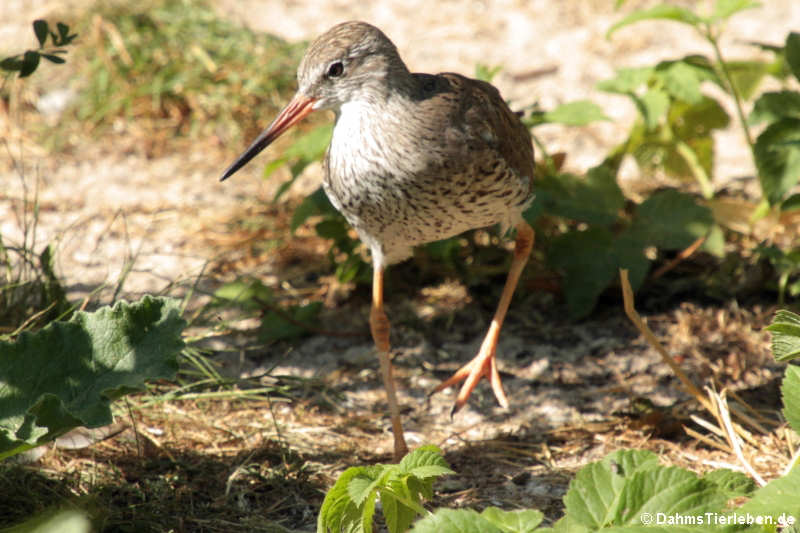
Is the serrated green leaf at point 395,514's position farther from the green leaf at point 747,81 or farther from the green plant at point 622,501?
the green leaf at point 747,81

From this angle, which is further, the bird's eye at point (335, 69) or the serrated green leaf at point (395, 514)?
the bird's eye at point (335, 69)

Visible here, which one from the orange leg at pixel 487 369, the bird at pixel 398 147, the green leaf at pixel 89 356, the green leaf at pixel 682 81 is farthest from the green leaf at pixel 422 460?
the green leaf at pixel 682 81

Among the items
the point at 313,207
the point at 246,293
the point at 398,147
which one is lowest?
the point at 246,293

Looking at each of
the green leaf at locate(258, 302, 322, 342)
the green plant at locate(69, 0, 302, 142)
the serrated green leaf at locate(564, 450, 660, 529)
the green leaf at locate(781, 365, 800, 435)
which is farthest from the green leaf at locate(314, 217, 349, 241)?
the green leaf at locate(781, 365, 800, 435)

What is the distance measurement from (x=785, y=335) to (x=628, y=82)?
1851mm

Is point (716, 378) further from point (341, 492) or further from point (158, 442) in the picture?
point (158, 442)

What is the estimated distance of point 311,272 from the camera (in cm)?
465

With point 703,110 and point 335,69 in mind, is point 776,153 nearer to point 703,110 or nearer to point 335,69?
point 703,110

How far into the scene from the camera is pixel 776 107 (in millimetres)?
3684

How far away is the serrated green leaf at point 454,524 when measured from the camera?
2037 millimetres

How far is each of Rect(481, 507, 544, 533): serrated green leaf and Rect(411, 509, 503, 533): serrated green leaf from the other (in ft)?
0.09

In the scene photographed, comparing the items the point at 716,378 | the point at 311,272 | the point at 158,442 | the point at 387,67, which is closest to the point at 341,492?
the point at 158,442

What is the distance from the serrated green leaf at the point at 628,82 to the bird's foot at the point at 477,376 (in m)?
1.35

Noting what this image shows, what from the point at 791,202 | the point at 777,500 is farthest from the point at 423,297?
the point at 777,500
